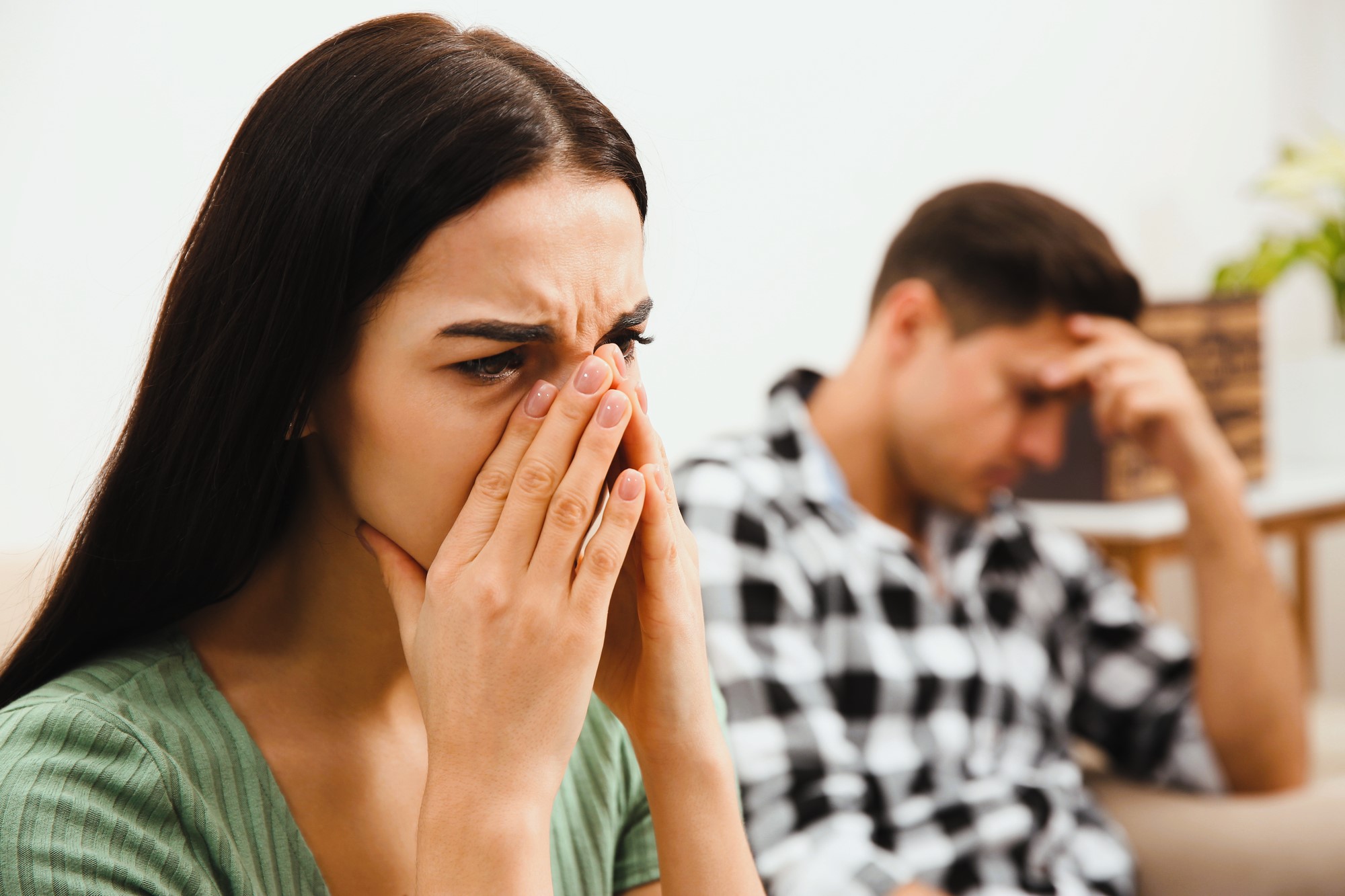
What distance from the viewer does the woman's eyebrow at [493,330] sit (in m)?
0.74

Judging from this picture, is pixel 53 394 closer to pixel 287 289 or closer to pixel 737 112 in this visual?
pixel 287 289

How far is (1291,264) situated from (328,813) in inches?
101

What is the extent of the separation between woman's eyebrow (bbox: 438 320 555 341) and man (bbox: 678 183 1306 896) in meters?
0.65

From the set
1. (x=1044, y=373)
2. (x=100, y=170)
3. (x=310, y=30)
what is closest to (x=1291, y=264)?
(x=1044, y=373)

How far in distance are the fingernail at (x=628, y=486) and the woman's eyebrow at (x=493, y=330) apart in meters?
0.12

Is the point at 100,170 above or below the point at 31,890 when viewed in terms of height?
above

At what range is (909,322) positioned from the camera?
65.6 inches

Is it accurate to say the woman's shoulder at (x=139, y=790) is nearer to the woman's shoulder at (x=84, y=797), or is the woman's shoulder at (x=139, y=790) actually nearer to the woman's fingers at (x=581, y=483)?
the woman's shoulder at (x=84, y=797)

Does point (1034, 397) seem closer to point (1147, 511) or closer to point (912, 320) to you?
point (912, 320)

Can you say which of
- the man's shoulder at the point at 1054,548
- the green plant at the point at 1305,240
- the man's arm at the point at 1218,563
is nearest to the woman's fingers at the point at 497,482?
the man's arm at the point at 1218,563

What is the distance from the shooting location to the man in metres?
1.36

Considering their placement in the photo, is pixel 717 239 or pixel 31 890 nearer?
pixel 31 890

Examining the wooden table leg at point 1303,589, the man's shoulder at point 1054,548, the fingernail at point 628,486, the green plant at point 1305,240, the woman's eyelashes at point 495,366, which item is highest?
the woman's eyelashes at point 495,366

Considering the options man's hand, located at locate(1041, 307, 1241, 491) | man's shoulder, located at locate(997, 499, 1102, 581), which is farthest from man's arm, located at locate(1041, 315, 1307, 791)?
man's shoulder, located at locate(997, 499, 1102, 581)
